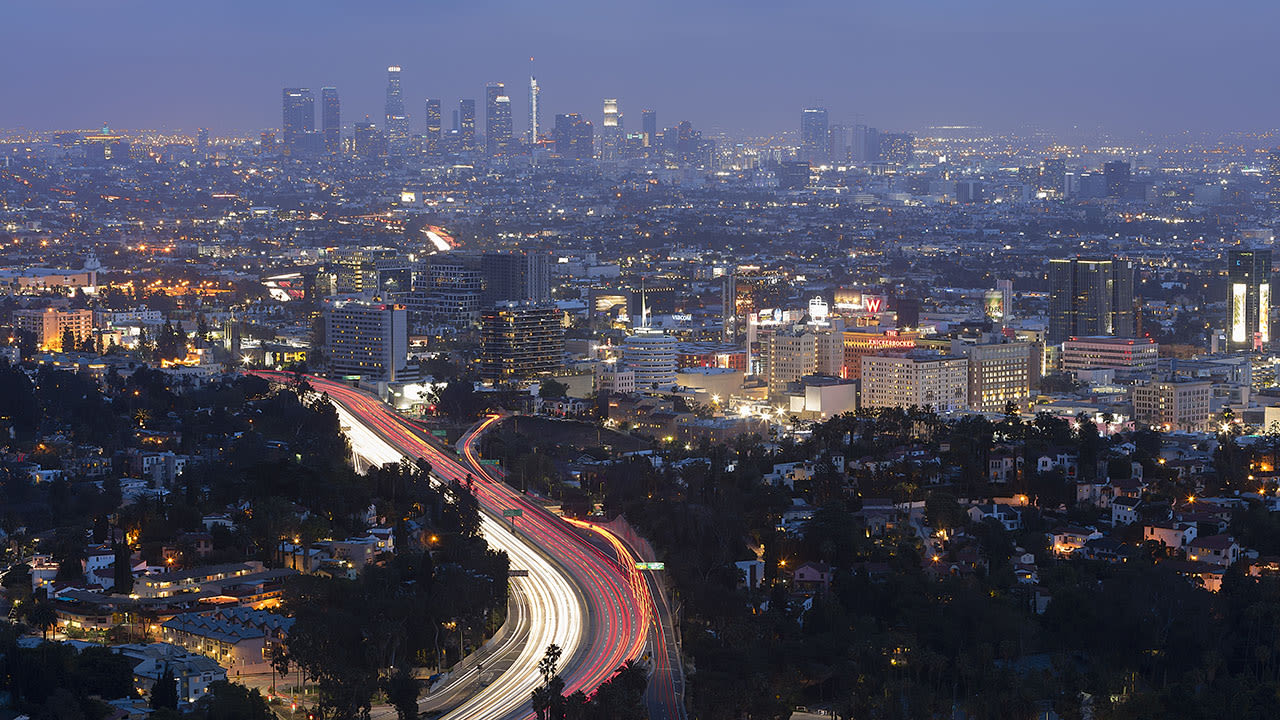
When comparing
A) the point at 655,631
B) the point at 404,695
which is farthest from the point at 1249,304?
the point at 404,695

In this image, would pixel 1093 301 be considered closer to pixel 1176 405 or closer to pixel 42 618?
pixel 1176 405

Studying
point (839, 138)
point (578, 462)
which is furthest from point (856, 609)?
point (839, 138)

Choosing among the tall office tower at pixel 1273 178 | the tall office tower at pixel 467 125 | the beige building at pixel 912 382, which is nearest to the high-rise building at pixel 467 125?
the tall office tower at pixel 467 125

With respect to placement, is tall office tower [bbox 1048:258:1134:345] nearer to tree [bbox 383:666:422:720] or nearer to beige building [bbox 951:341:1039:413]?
beige building [bbox 951:341:1039:413]

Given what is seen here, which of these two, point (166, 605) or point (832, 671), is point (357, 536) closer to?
point (166, 605)

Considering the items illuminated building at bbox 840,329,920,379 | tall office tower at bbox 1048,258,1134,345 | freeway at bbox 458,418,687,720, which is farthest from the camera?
tall office tower at bbox 1048,258,1134,345

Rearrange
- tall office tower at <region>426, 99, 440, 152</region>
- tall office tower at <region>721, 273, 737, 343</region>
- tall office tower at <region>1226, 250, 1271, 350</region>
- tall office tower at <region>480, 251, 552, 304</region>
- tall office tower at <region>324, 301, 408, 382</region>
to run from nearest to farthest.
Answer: tall office tower at <region>324, 301, 408, 382</region>, tall office tower at <region>721, 273, 737, 343</region>, tall office tower at <region>1226, 250, 1271, 350</region>, tall office tower at <region>480, 251, 552, 304</region>, tall office tower at <region>426, 99, 440, 152</region>

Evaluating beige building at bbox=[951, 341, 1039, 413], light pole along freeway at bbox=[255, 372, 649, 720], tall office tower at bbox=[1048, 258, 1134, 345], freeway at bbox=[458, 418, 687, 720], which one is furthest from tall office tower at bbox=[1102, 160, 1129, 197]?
freeway at bbox=[458, 418, 687, 720]

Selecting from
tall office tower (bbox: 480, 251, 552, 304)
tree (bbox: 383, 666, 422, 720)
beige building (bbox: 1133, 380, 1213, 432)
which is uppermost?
tall office tower (bbox: 480, 251, 552, 304)
